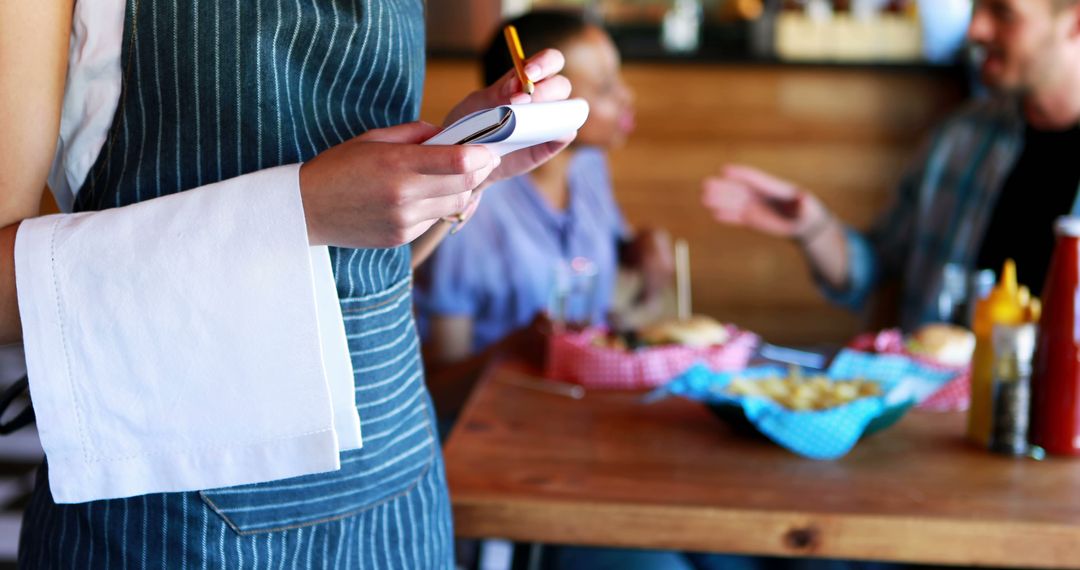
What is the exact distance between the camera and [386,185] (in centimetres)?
67

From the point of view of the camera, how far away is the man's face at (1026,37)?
2361 mm

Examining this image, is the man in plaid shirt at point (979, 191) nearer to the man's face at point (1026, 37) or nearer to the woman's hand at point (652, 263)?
the man's face at point (1026, 37)

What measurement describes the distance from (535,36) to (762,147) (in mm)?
1667

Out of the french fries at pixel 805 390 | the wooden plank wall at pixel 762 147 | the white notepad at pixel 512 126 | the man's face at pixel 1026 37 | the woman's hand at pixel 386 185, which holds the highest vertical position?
the white notepad at pixel 512 126

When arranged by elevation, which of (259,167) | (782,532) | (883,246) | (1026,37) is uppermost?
(259,167)

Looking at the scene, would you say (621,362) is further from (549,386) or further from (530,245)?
(530,245)

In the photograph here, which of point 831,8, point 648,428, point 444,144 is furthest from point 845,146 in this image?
point 444,144

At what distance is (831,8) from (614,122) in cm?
198

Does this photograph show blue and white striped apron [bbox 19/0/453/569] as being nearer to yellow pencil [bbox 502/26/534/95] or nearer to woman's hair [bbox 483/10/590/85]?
yellow pencil [bbox 502/26/534/95]

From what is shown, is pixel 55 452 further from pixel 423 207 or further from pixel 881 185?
pixel 881 185

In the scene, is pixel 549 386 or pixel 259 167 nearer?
pixel 259 167

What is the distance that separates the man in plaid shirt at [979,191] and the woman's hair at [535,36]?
0.46 m

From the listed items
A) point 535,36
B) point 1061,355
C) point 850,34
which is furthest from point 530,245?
point 850,34

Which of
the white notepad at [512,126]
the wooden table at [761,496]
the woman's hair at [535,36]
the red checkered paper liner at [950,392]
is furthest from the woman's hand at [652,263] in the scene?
the white notepad at [512,126]
